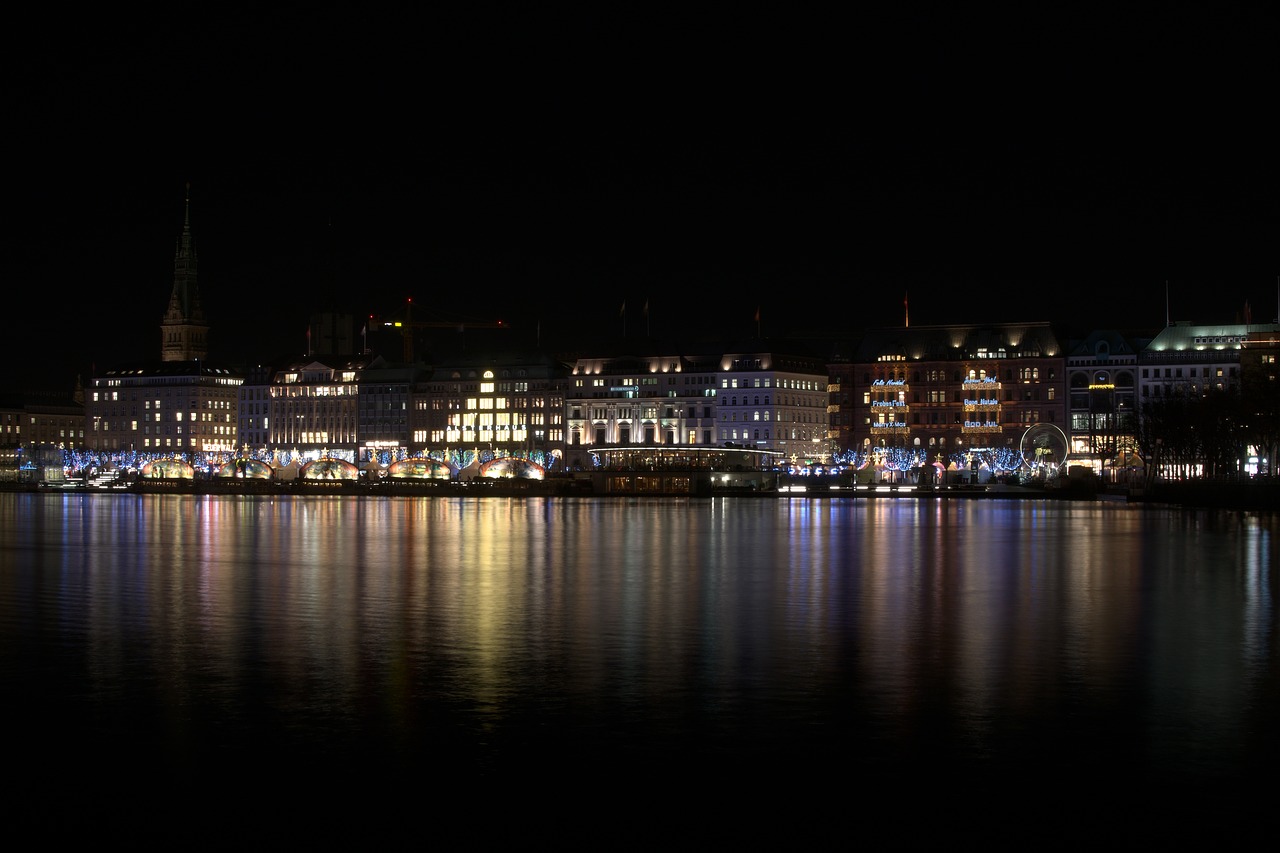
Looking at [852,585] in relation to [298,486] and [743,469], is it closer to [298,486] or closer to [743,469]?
[743,469]

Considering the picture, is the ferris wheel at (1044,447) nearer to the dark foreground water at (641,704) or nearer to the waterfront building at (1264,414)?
the waterfront building at (1264,414)

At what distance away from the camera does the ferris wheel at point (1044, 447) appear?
172750mm

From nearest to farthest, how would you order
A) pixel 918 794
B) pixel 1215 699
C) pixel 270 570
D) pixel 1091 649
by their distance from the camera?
pixel 918 794 → pixel 1215 699 → pixel 1091 649 → pixel 270 570

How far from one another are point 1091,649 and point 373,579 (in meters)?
20.5

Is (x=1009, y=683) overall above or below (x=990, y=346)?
below

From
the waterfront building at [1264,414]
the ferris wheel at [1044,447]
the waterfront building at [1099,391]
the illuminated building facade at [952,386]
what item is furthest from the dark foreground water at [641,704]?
the illuminated building facade at [952,386]

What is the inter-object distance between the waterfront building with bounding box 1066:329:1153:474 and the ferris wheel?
2.19 meters

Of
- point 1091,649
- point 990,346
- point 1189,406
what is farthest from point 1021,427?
point 1091,649

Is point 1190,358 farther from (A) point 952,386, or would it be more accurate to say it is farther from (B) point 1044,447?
(A) point 952,386

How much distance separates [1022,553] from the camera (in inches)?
2159

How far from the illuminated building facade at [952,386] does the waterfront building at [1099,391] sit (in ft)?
5.45

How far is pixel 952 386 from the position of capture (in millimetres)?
186875

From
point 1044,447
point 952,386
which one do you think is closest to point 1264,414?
point 1044,447

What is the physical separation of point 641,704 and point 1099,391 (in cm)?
16571
